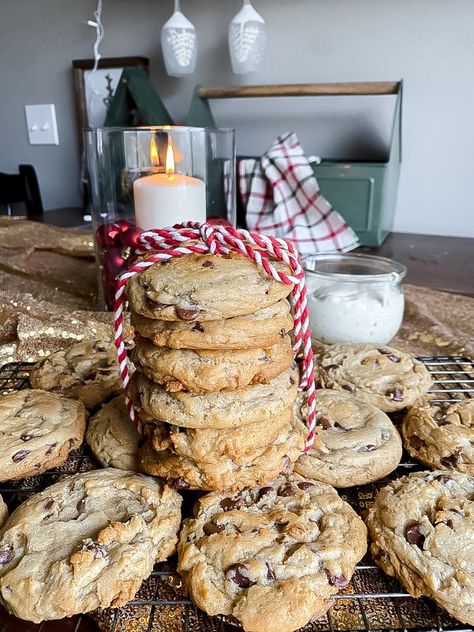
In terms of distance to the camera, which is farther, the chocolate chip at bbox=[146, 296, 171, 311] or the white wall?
the white wall

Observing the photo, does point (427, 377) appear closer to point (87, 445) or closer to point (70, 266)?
point (87, 445)

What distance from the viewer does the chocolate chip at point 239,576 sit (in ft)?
1.98

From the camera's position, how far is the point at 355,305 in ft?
3.99

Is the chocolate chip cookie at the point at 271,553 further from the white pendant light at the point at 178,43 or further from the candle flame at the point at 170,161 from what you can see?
the white pendant light at the point at 178,43

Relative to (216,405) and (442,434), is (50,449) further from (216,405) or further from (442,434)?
(442,434)

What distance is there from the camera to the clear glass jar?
3.99 ft

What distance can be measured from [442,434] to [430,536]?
23 centimetres

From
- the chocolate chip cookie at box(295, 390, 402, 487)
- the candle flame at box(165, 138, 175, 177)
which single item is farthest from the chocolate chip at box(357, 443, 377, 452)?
Result: the candle flame at box(165, 138, 175, 177)

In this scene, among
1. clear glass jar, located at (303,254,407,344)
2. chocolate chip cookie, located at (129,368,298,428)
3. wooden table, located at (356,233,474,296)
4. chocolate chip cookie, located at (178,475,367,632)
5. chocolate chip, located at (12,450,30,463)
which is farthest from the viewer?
wooden table, located at (356,233,474,296)

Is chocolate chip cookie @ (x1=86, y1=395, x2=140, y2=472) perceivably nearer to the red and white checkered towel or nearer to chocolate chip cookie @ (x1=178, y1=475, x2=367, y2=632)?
chocolate chip cookie @ (x1=178, y1=475, x2=367, y2=632)

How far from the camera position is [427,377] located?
1.03m

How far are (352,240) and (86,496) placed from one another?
4.34ft

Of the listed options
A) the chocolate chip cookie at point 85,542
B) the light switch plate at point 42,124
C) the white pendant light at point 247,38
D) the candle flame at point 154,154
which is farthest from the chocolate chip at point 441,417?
the light switch plate at point 42,124

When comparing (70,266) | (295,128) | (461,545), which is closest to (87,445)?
(461,545)
